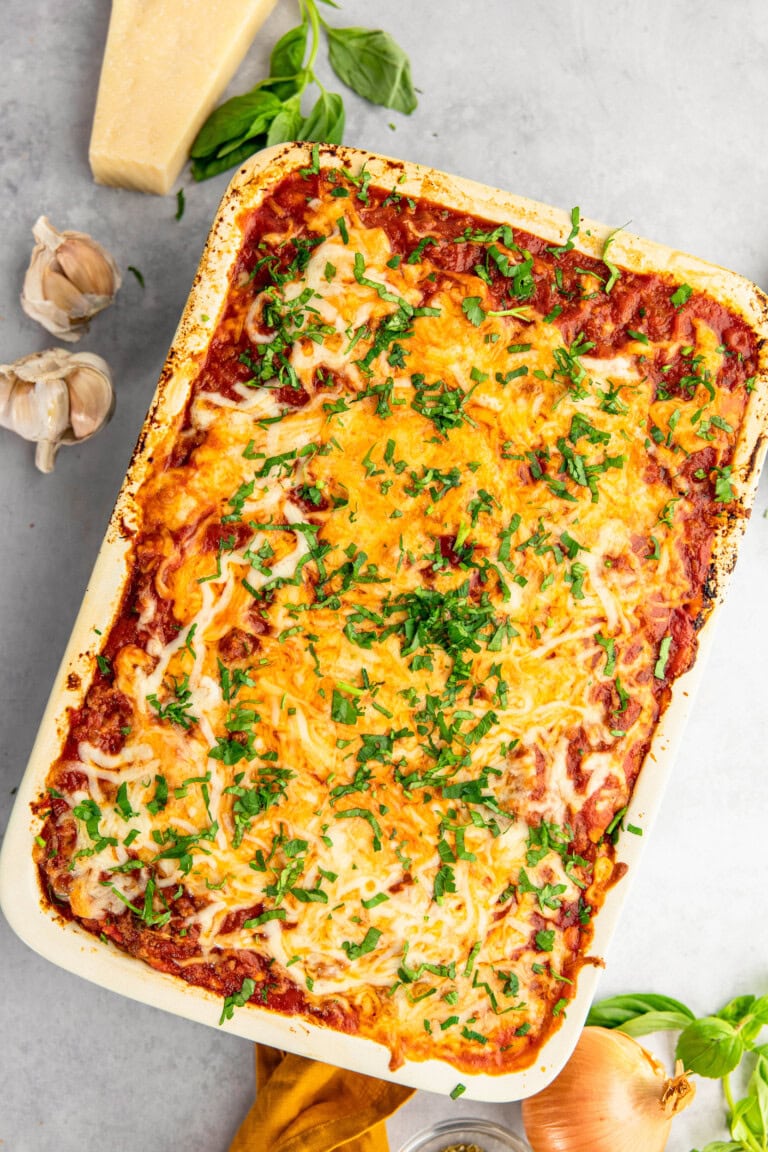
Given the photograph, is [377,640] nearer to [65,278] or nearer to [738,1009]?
[65,278]

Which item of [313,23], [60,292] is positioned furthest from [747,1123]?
[313,23]

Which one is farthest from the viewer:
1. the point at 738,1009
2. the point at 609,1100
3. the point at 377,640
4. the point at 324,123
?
the point at 738,1009

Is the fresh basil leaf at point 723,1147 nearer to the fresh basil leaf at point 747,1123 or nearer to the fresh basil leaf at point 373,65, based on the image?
the fresh basil leaf at point 747,1123

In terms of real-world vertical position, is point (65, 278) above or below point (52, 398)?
above

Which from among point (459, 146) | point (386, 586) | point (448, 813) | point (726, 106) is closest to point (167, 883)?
point (448, 813)

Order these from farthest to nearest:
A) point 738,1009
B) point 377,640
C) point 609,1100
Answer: point 738,1009, point 609,1100, point 377,640
